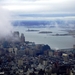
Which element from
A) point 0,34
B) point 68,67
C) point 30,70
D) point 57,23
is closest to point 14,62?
point 30,70

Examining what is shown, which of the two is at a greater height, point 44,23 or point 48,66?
point 44,23

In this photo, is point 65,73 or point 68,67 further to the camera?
point 68,67

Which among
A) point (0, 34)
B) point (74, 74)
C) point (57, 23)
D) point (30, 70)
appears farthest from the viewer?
point (57, 23)

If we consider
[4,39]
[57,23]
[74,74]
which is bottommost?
[74,74]

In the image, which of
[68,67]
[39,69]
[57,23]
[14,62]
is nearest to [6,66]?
[14,62]

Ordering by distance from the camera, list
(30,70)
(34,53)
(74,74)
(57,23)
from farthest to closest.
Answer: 1. (57,23)
2. (34,53)
3. (30,70)
4. (74,74)

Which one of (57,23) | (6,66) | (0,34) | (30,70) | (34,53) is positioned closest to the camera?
(30,70)

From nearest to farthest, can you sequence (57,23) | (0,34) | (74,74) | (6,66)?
(74,74), (6,66), (0,34), (57,23)

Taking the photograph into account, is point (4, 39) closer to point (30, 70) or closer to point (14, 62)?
point (14, 62)

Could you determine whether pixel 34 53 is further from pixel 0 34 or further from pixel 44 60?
pixel 0 34
